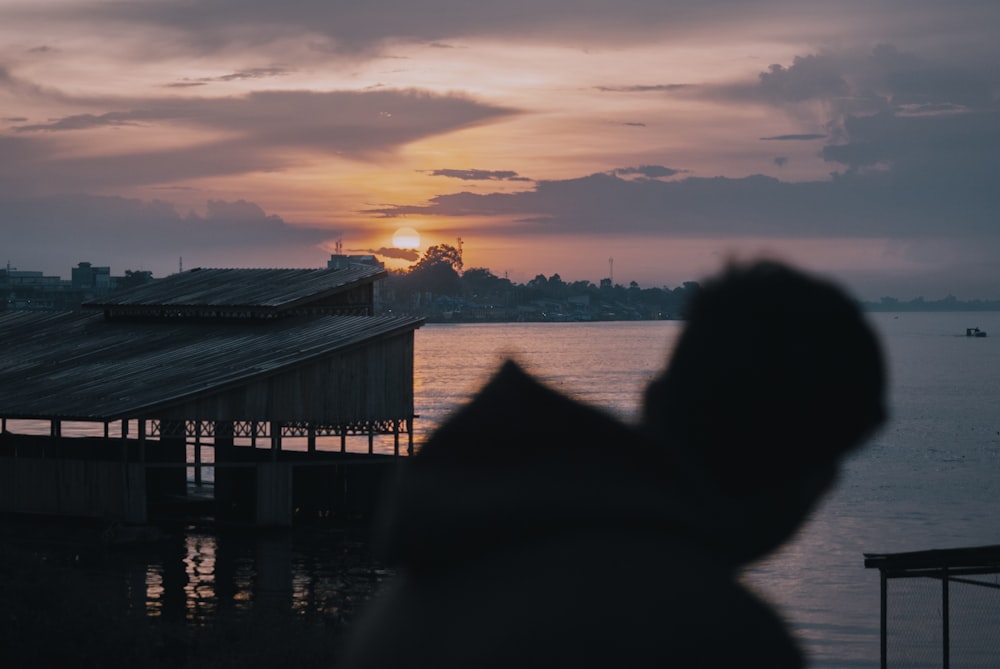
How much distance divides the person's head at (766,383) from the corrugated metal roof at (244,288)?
4317 centimetres

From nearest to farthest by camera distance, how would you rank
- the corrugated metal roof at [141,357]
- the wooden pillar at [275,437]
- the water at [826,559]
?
the water at [826,559] → the corrugated metal roof at [141,357] → the wooden pillar at [275,437]

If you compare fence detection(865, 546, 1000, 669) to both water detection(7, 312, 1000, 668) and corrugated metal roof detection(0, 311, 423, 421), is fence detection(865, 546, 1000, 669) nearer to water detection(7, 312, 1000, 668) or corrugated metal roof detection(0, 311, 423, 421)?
water detection(7, 312, 1000, 668)

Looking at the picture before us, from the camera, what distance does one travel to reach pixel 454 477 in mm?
1800

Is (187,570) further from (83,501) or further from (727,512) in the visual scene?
(727,512)

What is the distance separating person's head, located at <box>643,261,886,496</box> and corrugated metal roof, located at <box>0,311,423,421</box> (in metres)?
34.1

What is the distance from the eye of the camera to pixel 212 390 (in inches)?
1426

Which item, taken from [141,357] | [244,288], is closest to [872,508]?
[244,288]

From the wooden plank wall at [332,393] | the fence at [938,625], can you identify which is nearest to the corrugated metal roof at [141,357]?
the wooden plank wall at [332,393]

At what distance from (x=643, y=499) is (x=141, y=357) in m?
42.9

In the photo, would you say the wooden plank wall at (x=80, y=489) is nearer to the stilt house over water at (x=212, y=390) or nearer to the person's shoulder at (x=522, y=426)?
the stilt house over water at (x=212, y=390)

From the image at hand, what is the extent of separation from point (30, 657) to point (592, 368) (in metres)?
172

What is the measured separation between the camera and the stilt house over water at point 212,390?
36.8 m

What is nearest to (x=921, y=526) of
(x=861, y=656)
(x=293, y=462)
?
(x=861, y=656)

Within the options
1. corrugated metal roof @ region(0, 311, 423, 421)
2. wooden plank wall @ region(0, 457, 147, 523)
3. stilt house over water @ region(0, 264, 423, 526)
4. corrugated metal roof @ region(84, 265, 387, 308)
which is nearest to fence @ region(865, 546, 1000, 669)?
stilt house over water @ region(0, 264, 423, 526)
